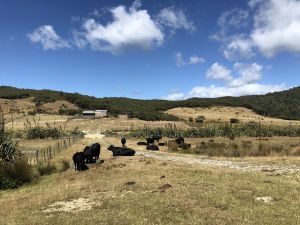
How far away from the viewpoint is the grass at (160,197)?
40.9 feet

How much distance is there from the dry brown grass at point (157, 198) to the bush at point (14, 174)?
82 centimetres

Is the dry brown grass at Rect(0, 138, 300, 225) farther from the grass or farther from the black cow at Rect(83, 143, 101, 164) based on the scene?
the black cow at Rect(83, 143, 101, 164)

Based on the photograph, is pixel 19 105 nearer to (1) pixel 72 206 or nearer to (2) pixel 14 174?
(2) pixel 14 174

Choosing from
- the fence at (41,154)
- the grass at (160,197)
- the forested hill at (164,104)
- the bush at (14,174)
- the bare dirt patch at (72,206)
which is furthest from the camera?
the forested hill at (164,104)

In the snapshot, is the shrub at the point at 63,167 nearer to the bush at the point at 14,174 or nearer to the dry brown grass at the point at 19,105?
the bush at the point at 14,174

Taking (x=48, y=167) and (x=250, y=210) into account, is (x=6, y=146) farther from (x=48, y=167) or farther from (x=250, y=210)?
(x=250, y=210)

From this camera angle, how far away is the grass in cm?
1247

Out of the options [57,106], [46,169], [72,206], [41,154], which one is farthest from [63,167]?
[57,106]

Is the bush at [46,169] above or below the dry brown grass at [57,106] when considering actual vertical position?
below

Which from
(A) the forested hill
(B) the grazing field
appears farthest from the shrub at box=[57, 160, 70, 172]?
(A) the forested hill

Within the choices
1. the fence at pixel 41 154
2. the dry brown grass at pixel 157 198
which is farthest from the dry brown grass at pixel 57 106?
the dry brown grass at pixel 157 198

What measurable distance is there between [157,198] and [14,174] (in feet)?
29.6

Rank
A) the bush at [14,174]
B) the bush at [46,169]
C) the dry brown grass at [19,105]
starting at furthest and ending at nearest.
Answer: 1. the dry brown grass at [19,105]
2. the bush at [46,169]
3. the bush at [14,174]

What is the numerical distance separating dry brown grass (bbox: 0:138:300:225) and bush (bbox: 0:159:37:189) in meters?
0.82
